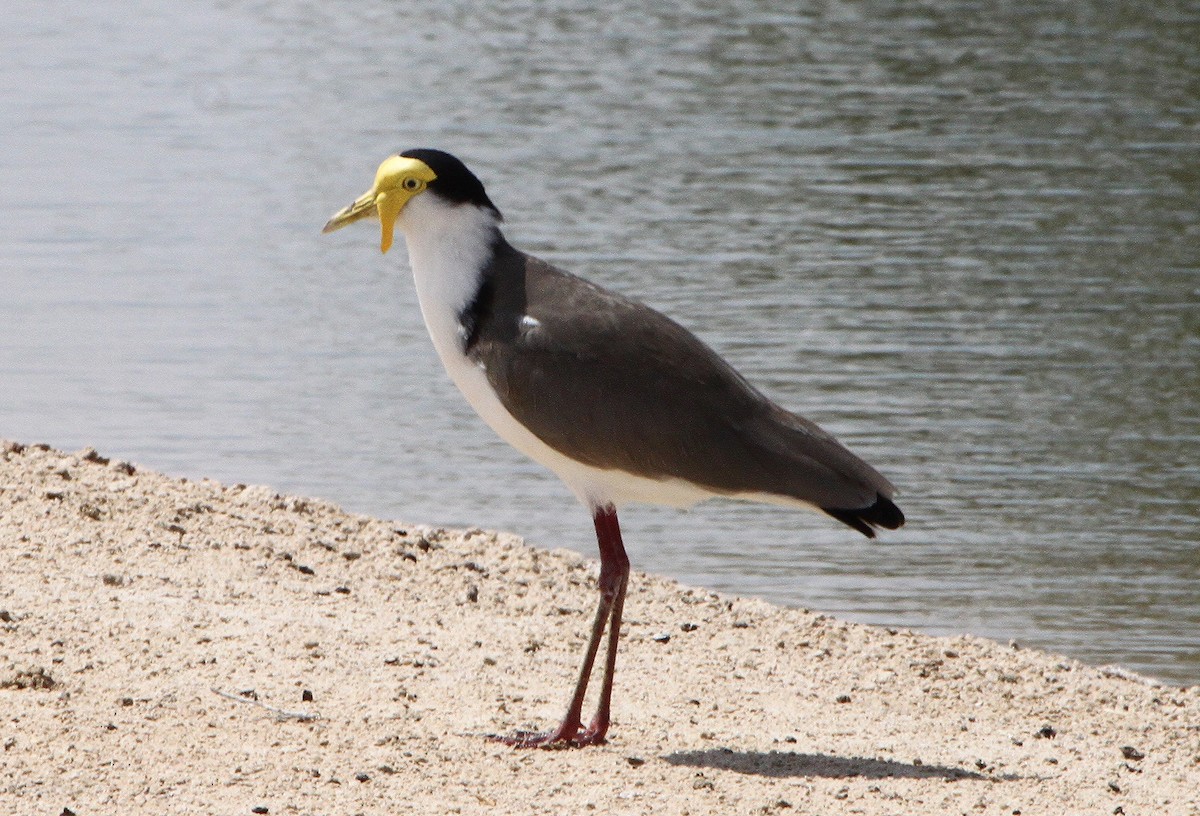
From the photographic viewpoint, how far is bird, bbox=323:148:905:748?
6699 mm

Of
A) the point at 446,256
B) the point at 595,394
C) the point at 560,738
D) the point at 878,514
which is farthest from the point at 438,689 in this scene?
the point at 878,514

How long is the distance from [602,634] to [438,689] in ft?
2.47

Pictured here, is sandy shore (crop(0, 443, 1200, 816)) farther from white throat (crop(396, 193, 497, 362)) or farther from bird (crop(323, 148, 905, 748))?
white throat (crop(396, 193, 497, 362))

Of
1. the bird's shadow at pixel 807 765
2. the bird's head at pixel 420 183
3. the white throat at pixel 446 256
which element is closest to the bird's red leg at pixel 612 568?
the bird's shadow at pixel 807 765

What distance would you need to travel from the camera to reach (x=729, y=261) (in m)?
18.1

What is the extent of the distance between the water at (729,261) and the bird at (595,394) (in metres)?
3.22

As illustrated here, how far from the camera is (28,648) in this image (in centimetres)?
706

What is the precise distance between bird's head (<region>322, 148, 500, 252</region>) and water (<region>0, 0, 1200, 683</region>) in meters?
3.80

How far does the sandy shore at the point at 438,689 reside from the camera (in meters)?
6.21

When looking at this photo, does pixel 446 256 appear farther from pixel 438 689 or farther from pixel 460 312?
pixel 438 689

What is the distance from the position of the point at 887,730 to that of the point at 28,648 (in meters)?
3.27

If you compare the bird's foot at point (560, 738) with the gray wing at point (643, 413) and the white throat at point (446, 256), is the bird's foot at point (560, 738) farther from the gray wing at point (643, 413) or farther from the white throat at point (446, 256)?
the white throat at point (446, 256)

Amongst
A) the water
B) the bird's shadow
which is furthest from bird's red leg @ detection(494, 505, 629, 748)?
the water

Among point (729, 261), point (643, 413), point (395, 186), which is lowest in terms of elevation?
point (729, 261)
